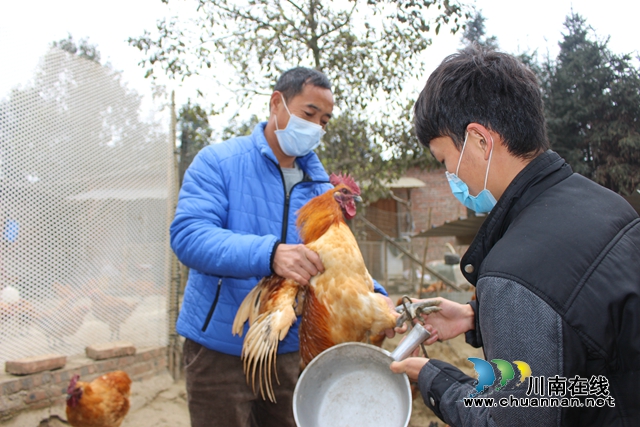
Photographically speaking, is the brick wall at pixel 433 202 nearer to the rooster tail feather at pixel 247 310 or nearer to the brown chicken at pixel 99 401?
the brown chicken at pixel 99 401

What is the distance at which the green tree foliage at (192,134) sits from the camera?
5.98m

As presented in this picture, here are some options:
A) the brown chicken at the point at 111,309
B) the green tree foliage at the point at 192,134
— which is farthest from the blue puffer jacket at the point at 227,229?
the green tree foliage at the point at 192,134

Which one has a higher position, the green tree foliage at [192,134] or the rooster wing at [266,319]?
the green tree foliage at [192,134]

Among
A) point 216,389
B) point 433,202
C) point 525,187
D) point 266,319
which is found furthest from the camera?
point 433,202

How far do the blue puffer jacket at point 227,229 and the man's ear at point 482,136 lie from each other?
110cm

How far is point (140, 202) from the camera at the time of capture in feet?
16.1

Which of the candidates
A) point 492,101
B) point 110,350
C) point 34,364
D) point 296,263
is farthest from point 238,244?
point 110,350

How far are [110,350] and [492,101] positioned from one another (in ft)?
15.0

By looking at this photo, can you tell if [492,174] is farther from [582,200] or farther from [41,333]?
[41,333]

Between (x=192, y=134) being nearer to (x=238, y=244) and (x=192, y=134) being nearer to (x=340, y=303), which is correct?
(x=238, y=244)

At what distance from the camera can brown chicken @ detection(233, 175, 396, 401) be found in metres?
2.14

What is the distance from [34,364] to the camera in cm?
386

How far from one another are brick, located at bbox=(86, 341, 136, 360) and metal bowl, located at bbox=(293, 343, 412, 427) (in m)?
3.52
